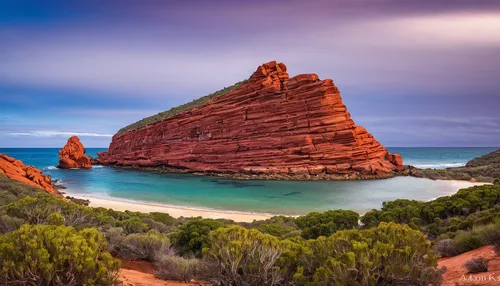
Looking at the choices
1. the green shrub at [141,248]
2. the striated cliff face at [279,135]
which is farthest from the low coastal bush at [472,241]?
the striated cliff face at [279,135]

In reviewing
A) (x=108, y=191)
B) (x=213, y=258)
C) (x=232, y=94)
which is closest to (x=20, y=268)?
(x=213, y=258)

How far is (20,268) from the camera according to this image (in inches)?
208

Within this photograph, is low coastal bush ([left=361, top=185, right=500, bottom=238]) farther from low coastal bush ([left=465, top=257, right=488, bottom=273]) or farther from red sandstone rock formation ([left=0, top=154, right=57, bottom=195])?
red sandstone rock formation ([left=0, top=154, right=57, bottom=195])

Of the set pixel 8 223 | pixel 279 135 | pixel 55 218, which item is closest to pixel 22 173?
pixel 8 223

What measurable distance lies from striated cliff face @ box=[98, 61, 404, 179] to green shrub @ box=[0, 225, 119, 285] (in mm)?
48067

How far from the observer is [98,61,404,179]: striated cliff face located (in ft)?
180

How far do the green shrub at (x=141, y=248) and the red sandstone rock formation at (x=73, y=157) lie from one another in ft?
230

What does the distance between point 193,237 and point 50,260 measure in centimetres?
615

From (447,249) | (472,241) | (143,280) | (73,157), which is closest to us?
(143,280)

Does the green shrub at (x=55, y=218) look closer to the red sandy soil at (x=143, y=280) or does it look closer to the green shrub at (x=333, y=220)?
the red sandy soil at (x=143, y=280)

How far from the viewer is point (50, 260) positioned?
5.55 meters

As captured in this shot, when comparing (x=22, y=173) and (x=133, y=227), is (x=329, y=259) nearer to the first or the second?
(x=133, y=227)

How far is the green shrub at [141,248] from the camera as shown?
973 centimetres

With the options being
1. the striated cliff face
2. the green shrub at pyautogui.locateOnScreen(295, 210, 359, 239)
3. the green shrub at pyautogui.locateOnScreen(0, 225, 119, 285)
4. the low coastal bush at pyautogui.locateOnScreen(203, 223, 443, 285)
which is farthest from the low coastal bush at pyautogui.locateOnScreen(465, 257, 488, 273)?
the striated cliff face
